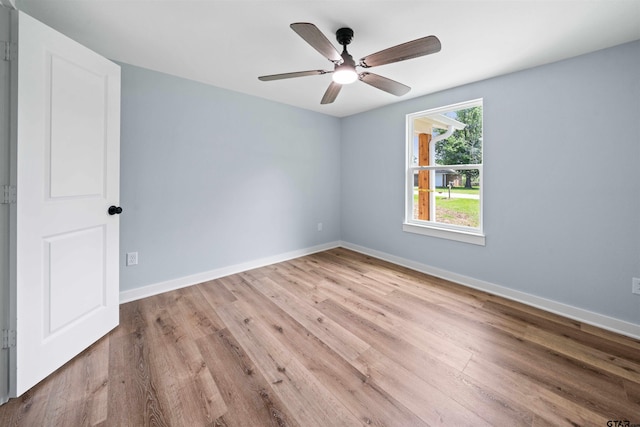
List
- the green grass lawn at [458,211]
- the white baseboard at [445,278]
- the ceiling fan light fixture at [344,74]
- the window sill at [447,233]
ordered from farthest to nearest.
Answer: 1. the green grass lawn at [458,211]
2. the window sill at [447,233]
3. the white baseboard at [445,278]
4. the ceiling fan light fixture at [344,74]

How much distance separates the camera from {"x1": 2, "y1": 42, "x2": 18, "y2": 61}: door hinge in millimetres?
1317

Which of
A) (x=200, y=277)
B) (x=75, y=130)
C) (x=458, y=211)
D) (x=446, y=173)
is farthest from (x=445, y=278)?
(x=75, y=130)

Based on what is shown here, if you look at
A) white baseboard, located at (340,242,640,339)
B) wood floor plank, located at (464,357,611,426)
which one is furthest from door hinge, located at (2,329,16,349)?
white baseboard, located at (340,242,640,339)

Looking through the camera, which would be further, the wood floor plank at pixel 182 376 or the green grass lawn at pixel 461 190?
the green grass lawn at pixel 461 190

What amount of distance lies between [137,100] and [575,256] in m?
4.35

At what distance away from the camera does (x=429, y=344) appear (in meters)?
1.85

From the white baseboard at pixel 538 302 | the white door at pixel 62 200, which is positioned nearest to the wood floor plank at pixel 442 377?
the white baseboard at pixel 538 302

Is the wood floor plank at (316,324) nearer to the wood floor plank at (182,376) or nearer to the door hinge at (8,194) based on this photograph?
the wood floor plank at (182,376)

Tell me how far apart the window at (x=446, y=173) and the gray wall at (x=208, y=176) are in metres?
1.50

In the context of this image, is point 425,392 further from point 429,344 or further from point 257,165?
point 257,165

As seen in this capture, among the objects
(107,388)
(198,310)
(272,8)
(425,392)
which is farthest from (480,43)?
(107,388)

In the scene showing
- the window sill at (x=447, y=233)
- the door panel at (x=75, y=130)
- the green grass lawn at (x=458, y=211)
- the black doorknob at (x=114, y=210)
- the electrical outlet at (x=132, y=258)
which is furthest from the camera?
the green grass lawn at (x=458, y=211)

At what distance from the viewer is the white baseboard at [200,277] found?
2.50 m

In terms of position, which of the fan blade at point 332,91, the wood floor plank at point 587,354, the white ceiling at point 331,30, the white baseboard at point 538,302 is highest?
the white ceiling at point 331,30
